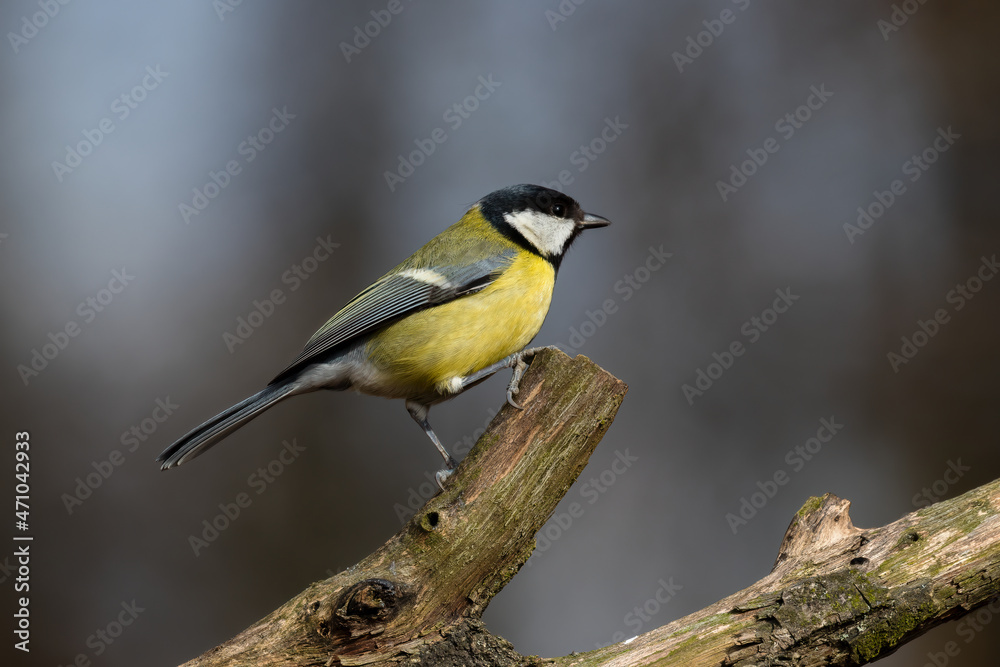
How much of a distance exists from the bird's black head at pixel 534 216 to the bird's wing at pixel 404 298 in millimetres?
179

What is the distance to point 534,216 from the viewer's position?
284 cm

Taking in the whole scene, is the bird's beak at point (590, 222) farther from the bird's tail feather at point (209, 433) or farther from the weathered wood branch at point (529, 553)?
the bird's tail feather at point (209, 433)

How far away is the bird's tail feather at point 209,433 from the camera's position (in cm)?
221

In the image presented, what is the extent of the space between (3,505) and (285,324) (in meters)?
1.70

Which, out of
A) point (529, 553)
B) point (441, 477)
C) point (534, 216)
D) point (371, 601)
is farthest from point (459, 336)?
point (371, 601)

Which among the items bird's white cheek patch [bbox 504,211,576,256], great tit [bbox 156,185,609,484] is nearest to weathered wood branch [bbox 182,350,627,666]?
great tit [bbox 156,185,609,484]

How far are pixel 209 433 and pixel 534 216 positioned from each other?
57.2 inches

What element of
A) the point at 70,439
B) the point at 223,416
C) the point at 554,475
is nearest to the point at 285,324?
the point at 70,439

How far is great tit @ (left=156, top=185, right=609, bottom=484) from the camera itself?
245cm

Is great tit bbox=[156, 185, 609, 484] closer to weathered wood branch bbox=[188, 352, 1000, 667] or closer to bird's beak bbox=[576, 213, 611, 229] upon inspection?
bird's beak bbox=[576, 213, 611, 229]

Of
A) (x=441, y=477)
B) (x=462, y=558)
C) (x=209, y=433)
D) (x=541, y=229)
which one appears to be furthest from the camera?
(x=541, y=229)

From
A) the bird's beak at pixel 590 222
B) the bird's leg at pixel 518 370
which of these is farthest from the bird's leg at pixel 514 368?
the bird's beak at pixel 590 222

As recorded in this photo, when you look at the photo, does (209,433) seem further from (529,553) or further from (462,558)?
(529,553)

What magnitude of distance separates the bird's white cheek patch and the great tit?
0.01 metres
